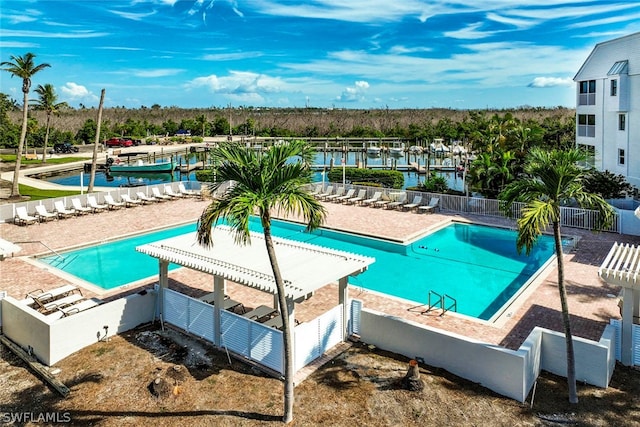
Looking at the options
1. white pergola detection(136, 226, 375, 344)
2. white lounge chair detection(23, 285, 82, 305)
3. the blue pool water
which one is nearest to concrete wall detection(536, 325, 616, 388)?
the blue pool water

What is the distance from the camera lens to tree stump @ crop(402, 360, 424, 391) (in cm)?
713

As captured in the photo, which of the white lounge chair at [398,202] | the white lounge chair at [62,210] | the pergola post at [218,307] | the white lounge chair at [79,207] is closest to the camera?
the pergola post at [218,307]

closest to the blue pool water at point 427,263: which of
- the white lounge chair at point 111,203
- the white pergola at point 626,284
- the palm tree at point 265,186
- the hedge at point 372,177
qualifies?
the white pergola at point 626,284

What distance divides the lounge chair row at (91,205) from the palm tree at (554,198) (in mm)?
18670

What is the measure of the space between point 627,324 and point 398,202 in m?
14.1

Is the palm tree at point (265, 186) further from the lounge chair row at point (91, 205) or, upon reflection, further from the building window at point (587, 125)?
the building window at point (587, 125)

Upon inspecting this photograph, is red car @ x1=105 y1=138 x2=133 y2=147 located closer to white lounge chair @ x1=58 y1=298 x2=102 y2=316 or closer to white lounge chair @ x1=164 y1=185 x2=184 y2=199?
white lounge chair @ x1=164 y1=185 x2=184 y2=199

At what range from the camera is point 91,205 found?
69.3ft

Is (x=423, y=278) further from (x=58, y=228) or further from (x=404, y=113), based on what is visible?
(x=404, y=113)

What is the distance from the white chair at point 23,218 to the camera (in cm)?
1856

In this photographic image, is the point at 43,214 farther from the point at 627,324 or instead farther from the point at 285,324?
the point at 627,324

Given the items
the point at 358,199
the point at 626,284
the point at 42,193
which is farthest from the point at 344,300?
the point at 42,193

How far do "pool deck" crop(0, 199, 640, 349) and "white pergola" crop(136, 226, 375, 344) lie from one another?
1666mm

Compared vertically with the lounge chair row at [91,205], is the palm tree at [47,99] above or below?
above
